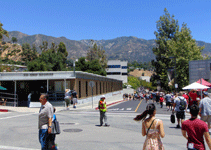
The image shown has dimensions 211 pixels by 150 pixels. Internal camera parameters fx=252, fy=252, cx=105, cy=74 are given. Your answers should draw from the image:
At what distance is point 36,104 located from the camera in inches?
1069

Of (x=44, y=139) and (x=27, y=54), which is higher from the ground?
(x=27, y=54)

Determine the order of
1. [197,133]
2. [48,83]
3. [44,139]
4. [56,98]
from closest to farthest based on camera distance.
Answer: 1. [197,133]
2. [44,139]
3. [56,98]
4. [48,83]

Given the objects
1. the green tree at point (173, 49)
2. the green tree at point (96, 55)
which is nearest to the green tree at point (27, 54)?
the green tree at point (96, 55)

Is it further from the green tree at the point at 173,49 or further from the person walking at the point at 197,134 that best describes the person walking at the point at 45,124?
the green tree at the point at 173,49

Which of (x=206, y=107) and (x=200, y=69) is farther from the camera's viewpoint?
(x=200, y=69)

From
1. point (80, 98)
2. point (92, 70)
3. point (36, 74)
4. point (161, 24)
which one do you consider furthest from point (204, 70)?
point (92, 70)

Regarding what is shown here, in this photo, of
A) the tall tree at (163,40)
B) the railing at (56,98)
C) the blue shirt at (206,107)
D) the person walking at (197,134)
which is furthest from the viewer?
the tall tree at (163,40)

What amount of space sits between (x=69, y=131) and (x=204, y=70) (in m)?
23.0

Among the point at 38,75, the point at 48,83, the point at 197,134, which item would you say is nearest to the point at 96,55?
the point at 48,83

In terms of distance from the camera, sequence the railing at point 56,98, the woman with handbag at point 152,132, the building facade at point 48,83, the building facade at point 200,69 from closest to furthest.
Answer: the woman with handbag at point 152,132 → the building facade at point 48,83 → the railing at point 56,98 → the building facade at point 200,69

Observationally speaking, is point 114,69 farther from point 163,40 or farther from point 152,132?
point 152,132

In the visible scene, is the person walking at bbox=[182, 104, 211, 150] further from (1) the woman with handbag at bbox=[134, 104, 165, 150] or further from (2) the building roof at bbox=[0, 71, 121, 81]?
(2) the building roof at bbox=[0, 71, 121, 81]

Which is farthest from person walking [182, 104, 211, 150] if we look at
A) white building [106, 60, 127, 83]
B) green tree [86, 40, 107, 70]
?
white building [106, 60, 127, 83]

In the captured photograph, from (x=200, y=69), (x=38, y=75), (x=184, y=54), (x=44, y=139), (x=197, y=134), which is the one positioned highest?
(x=184, y=54)
